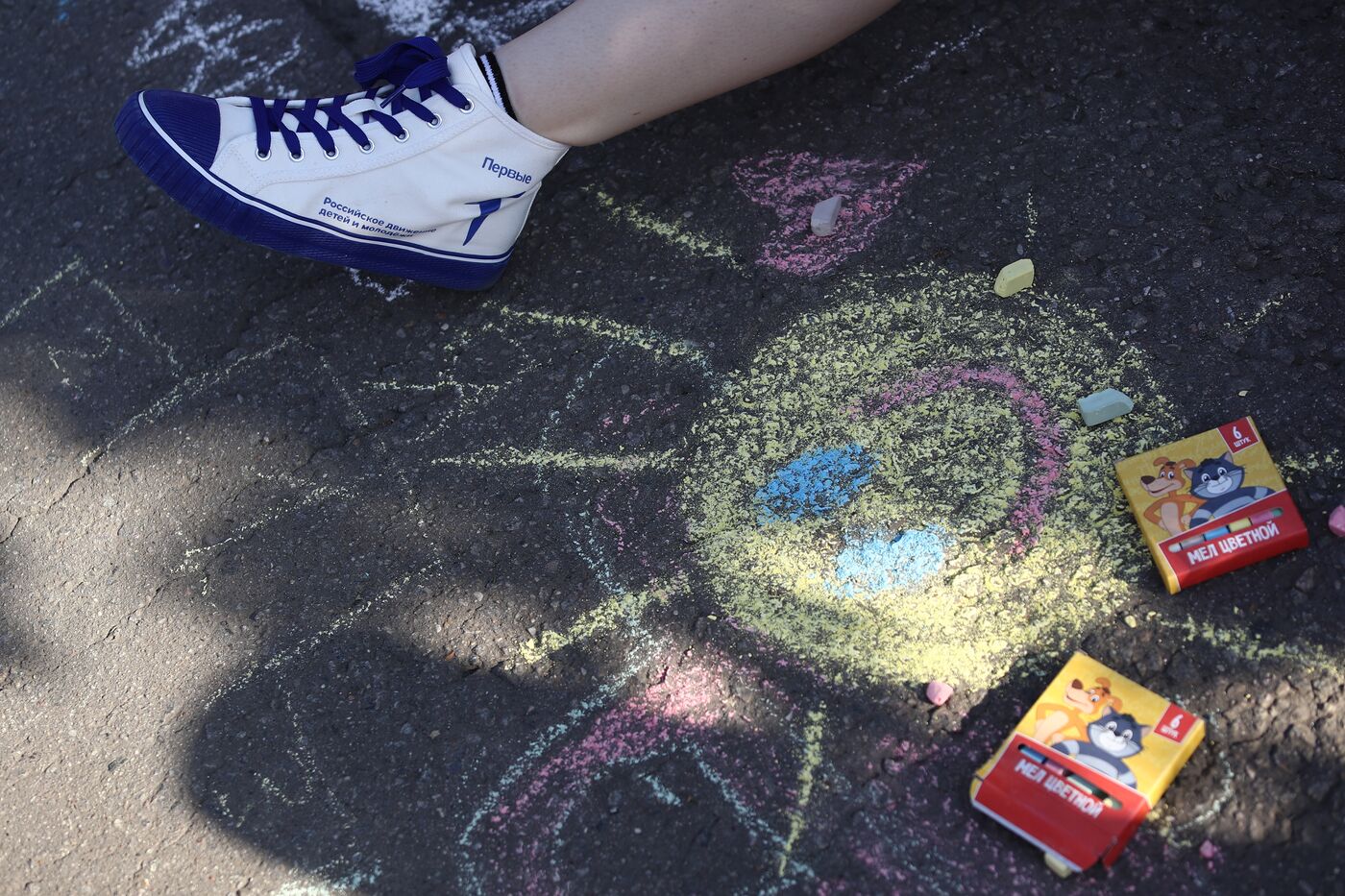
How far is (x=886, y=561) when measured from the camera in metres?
1.71

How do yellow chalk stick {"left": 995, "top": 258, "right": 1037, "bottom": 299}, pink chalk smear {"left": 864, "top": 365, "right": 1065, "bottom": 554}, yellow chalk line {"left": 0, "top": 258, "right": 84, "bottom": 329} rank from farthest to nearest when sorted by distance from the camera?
yellow chalk line {"left": 0, "top": 258, "right": 84, "bottom": 329} < yellow chalk stick {"left": 995, "top": 258, "right": 1037, "bottom": 299} < pink chalk smear {"left": 864, "top": 365, "right": 1065, "bottom": 554}

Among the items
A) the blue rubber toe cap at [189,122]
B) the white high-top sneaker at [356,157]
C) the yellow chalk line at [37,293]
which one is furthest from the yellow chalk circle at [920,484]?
the yellow chalk line at [37,293]

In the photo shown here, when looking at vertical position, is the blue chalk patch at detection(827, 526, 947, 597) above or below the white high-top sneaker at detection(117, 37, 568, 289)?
below

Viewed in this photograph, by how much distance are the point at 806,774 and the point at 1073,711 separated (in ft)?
1.18

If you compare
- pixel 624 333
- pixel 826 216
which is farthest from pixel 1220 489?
pixel 624 333

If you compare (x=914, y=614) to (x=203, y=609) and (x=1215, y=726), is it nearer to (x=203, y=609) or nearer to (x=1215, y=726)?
(x=1215, y=726)

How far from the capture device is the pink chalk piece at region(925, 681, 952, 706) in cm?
157

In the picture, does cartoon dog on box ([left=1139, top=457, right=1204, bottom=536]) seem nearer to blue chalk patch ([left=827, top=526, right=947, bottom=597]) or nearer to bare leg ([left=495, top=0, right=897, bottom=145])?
blue chalk patch ([left=827, top=526, right=947, bottom=597])

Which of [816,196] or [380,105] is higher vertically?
[380,105]

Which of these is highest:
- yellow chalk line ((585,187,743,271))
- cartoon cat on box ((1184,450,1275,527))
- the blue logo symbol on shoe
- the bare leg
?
the bare leg

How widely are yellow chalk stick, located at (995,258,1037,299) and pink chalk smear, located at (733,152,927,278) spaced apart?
10.2 inches

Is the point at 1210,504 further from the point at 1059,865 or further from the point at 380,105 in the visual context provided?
the point at 380,105

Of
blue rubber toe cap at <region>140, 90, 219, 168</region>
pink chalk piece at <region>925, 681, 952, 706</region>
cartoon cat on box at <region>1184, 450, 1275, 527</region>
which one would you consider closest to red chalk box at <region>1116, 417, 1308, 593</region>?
cartoon cat on box at <region>1184, 450, 1275, 527</region>

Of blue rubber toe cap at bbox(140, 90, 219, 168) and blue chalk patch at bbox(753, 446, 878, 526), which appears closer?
blue chalk patch at bbox(753, 446, 878, 526)
